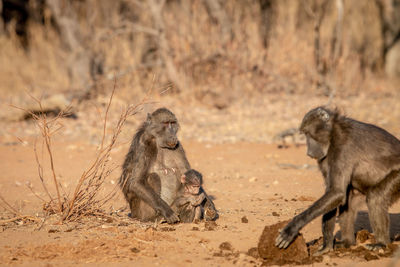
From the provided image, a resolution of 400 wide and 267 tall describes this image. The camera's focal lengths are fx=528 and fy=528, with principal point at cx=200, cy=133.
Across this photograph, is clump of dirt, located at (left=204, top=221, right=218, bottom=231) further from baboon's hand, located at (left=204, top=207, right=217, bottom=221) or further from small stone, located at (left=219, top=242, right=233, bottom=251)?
small stone, located at (left=219, top=242, right=233, bottom=251)

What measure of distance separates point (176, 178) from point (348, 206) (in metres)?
1.71

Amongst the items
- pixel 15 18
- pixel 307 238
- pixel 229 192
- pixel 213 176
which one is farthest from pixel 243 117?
pixel 15 18

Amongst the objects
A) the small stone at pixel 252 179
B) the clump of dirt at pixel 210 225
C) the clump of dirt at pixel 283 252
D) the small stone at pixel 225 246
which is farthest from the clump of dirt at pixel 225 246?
the small stone at pixel 252 179

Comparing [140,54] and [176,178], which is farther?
[140,54]

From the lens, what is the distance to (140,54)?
1577 centimetres

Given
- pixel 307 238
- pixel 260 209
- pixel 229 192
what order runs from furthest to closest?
pixel 229 192 < pixel 260 209 < pixel 307 238

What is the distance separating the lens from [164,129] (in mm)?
5199

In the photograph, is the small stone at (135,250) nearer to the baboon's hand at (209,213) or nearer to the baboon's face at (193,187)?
the baboon's face at (193,187)

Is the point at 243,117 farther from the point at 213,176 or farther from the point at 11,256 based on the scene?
the point at 11,256

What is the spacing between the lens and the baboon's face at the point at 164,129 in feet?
17.0

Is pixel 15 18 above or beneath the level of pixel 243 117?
above

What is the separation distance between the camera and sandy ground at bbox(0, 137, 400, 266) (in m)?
4.18

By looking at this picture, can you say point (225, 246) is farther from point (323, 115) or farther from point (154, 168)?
point (323, 115)

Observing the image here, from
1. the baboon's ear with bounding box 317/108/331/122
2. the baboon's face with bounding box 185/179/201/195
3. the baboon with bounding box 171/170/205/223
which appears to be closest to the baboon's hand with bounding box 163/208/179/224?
the baboon with bounding box 171/170/205/223
